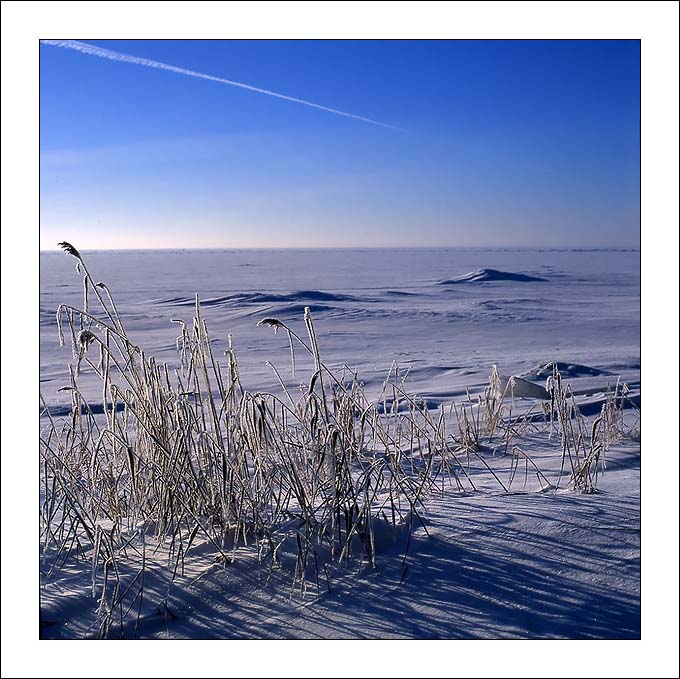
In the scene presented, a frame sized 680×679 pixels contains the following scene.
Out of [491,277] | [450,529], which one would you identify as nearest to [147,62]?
[450,529]

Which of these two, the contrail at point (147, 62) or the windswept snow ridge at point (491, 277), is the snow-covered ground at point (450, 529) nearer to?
the windswept snow ridge at point (491, 277)

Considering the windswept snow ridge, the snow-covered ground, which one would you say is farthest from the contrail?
the windswept snow ridge

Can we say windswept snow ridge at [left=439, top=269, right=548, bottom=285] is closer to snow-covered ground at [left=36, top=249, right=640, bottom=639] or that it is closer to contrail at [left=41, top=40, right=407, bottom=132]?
snow-covered ground at [left=36, top=249, right=640, bottom=639]

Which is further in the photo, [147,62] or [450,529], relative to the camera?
[147,62]

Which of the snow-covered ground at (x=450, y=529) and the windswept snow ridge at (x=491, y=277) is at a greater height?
the windswept snow ridge at (x=491, y=277)

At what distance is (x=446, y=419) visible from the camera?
3211 mm

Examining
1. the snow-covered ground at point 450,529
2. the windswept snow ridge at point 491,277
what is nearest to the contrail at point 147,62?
the snow-covered ground at point 450,529

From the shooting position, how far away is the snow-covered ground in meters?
1.39

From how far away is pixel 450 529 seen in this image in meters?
1.61

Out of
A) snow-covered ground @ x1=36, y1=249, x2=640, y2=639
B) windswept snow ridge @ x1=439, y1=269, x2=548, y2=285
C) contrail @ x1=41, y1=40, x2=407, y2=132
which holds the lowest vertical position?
snow-covered ground @ x1=36, y1=249, x2=640, y2=639

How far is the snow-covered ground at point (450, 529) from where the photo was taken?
1.39 meters

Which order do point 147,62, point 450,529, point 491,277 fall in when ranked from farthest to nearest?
point 491,277 → point 147,62 → point 450,529

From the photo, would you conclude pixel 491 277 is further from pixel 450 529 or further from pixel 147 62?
pixel 450 529
